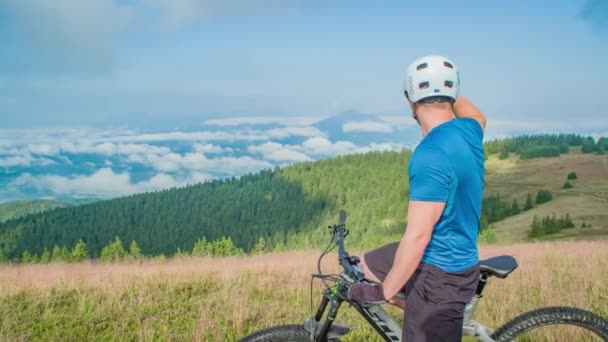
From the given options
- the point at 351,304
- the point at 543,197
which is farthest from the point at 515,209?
the point at 351,304

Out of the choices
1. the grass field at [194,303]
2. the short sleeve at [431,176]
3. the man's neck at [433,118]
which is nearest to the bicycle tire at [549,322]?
the short sleeve at [431,176]

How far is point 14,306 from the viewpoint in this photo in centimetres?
947

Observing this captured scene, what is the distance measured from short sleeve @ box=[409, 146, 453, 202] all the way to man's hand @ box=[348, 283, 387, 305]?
69cm

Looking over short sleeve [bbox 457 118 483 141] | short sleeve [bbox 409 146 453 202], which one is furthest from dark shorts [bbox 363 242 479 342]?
short sleeve [bbox 457 118 483 141]

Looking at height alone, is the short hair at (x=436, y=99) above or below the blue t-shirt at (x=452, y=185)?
above

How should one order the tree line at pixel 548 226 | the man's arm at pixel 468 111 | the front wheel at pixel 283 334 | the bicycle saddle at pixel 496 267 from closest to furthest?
the bicycle saddle at pixel 496 267, the front wheel at pixel 283 334, the man's arm at pixel 468 111, the tree line at pixel 548 226

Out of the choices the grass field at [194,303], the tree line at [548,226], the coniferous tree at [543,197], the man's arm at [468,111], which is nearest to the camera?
the man's arm at [468,111]

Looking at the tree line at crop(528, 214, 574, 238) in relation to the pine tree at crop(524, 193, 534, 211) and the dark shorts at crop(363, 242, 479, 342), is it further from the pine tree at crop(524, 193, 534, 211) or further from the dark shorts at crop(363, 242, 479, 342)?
the dark shorts at crop(363, 242, 479, 342)

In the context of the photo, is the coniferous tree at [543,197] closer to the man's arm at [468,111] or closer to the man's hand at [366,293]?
the man's arm at [468,111]

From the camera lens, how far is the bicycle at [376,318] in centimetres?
388

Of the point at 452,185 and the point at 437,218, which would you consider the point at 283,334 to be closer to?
the point at 437,218

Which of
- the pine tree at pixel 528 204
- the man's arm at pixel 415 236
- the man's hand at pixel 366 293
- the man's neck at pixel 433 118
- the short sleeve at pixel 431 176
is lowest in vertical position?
the pine tree at pixel 528 204

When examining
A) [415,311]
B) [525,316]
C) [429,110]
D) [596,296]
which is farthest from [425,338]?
[596,296]

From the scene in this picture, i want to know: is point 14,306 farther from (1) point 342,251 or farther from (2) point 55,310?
(1) point 342,251
